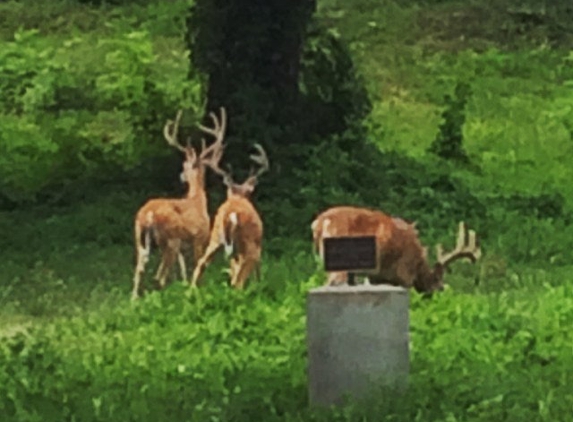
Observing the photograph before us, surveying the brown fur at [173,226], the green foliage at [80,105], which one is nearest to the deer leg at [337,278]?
the brown fur at [173,226]

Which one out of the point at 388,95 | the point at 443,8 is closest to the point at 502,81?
the point at 388,95

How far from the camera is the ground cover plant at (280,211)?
8805 millimetres

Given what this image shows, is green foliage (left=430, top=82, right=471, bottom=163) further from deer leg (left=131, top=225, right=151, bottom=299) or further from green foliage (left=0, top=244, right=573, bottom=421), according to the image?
deer leg (left=131, top=225, right=151, bottom=299)

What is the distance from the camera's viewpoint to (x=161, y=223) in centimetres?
1180

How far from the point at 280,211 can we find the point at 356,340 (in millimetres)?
7319

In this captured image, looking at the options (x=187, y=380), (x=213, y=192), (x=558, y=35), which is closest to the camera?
(x=187, y=380)

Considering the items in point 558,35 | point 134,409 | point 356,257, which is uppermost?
point 558,35

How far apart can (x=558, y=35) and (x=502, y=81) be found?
8.85ft

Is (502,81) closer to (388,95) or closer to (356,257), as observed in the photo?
(388,95)

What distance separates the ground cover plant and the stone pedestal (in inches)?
6.0

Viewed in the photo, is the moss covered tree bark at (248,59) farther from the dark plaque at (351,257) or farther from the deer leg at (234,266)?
the dark plaque at (351,257)

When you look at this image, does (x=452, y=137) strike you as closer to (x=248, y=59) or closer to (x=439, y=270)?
(x=248, y=59)

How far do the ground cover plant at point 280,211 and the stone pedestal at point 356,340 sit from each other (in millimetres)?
151

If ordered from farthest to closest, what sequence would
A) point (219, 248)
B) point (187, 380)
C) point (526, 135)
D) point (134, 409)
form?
1. point (526, 135)
2. point (219, 248)
3. point (187, 380)
4. point (134, 409)
